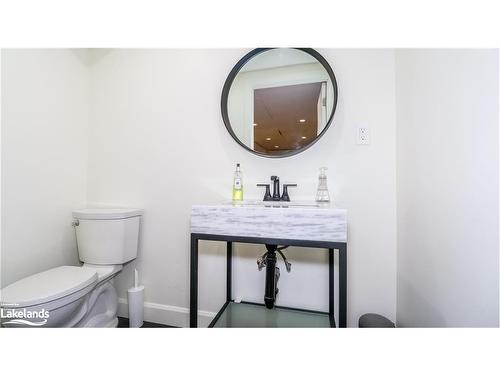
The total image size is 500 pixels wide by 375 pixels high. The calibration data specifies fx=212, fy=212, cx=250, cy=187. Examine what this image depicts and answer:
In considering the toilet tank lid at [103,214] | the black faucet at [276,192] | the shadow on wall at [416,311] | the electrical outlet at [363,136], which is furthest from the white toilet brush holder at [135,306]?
the electrical outlet at [363,136]

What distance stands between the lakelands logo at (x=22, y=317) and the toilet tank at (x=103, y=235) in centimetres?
40

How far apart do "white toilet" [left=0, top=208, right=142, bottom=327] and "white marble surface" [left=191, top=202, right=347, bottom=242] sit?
24.1 inches

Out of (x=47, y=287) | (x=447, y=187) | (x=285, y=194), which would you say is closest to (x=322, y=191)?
(x=285, y=194)

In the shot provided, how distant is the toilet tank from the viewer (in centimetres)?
121

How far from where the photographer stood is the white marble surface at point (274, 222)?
79 centimetres

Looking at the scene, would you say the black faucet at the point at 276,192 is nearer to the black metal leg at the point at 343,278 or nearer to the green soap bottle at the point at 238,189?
the green soap bottle at the point at 238,189

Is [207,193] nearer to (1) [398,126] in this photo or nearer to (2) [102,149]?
(2) [102,149]

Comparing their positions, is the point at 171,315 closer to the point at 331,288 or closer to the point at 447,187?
the point at 331,288

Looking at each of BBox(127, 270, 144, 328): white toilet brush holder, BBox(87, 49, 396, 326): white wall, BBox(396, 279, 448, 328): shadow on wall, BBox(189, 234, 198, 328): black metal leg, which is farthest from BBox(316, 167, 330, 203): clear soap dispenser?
BBox(127, 270, 144, 328): white toilet brush holder

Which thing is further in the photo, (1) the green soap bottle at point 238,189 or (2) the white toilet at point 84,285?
(1) the green soap bottle at point 238,189

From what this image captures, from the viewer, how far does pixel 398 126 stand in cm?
103
